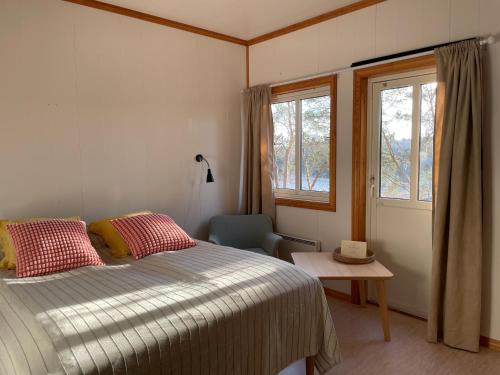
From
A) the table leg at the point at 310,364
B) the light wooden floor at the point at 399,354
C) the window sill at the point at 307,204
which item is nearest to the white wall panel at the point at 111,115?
the window sill at the point at 307,204

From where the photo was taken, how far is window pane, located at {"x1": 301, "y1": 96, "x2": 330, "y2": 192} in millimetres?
3490

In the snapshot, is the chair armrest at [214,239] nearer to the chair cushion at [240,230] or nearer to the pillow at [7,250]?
the chair cushion at [240,230]

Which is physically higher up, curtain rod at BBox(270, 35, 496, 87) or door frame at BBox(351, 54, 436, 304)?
curtain rod at BBox(270, 35, 496, 87)

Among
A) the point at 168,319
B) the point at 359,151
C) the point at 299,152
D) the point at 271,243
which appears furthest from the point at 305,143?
the point at 168,319

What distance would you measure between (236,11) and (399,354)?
289 centimetres

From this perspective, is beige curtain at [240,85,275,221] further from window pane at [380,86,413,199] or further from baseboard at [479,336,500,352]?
baseboard at [479,336,500,352]

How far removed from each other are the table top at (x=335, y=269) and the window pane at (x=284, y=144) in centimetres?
97

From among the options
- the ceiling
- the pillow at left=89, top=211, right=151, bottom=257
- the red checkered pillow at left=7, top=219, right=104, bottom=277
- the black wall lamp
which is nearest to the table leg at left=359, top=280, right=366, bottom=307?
the black wall lamp

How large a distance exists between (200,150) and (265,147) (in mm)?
644

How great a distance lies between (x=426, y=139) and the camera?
289 centimetres

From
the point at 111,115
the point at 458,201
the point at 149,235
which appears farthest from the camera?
the point at 111,115

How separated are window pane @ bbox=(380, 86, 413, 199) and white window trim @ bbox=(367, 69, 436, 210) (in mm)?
33

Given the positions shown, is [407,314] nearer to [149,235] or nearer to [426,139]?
[426,139]

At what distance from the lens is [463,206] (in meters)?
2.51
